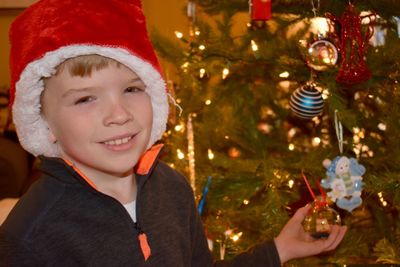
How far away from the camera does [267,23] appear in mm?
1961

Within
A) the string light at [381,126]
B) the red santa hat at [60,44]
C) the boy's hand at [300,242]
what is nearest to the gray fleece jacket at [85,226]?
the red santa hat at [60,44]

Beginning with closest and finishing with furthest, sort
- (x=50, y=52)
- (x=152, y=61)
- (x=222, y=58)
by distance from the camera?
(x=50, y=52) → (x=152, y=61) → (x=222, y=58)

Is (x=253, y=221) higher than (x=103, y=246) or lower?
higher

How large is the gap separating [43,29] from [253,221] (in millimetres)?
1108

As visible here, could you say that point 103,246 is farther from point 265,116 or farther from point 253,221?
point 265,116

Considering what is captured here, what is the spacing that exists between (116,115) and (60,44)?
172 mm

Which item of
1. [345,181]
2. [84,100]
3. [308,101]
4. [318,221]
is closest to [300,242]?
[318,221]

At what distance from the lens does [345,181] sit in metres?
1.44

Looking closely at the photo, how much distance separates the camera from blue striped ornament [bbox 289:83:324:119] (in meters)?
1.44

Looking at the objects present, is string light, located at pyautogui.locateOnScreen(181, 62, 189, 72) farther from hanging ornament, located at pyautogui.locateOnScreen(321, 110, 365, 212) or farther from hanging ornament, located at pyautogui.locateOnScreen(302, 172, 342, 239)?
hanging ornament, located at pyautogui.locateOnScreen(302, 172, 342, 239)

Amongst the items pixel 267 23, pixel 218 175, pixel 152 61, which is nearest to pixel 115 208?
pixel 152 61

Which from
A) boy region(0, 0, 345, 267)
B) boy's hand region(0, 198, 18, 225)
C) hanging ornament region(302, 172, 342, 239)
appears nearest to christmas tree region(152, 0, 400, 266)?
hanging ornament region(302, 172, 342, 239)

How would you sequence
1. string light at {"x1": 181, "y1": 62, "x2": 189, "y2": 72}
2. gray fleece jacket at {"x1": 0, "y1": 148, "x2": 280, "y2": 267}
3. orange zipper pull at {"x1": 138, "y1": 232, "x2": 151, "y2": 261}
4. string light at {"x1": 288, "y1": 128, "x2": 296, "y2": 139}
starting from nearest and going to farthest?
1. gray fleece jacket at {"x1": 0, "y1": 148, "x2": 280, "y2": 267}
2. orange zipper pull at {"x1": 138, "y1": 232, "x2": 151, "y2": 261}
3. string light at {"x1": 181, "y1": 62, "x2": 189, "y2": 72}
4. string light at {"x1": 288, "y1": 128, "x2": 296, "y2": 139}

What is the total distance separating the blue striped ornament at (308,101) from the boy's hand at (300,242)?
0.30m
